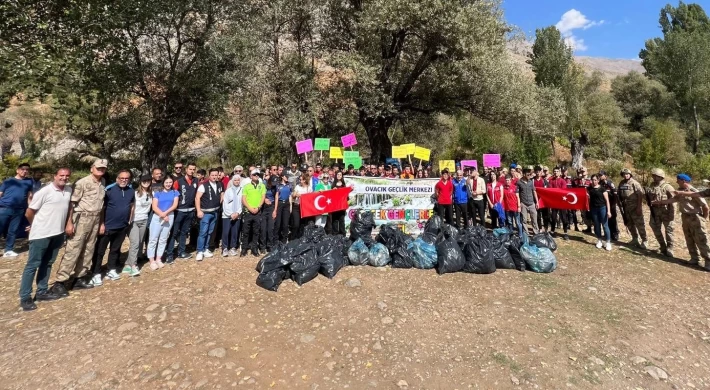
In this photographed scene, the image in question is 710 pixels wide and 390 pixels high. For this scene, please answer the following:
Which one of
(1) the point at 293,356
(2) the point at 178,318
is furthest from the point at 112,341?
(1) the point at 293,356

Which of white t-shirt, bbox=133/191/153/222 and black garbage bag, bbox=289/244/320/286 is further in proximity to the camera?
white t-shirt, bbox=133/191/153/222

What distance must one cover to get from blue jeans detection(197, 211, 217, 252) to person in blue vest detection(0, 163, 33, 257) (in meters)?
3.52

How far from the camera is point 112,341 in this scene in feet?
12.9

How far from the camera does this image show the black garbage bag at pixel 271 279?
5.31 meters

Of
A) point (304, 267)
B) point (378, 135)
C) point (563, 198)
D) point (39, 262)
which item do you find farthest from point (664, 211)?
point (378, 135)

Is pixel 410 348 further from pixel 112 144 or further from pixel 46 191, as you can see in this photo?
pixel 112 144

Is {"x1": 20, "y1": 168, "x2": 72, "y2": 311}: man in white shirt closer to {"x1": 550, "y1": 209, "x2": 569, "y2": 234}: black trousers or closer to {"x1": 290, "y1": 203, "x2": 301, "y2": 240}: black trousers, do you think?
{"x1": 290, "y1": 203, "x2": 301, "y2": 240}: black trousers

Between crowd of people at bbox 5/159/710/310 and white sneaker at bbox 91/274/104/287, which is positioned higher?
crowd of people at bbox 5/159/710/310

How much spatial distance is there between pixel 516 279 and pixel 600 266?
7.19 ft

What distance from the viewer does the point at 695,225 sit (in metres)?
6.59

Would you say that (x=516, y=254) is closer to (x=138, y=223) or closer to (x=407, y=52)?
(x=138, y=223)

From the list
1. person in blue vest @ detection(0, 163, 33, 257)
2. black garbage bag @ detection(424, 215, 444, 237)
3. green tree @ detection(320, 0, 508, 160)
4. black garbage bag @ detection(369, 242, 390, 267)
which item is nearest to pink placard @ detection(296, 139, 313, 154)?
green tree @ detection(320, 0, 508, 160)

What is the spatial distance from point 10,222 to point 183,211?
12.3 ft

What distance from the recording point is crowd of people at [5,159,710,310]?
15.7 feet
